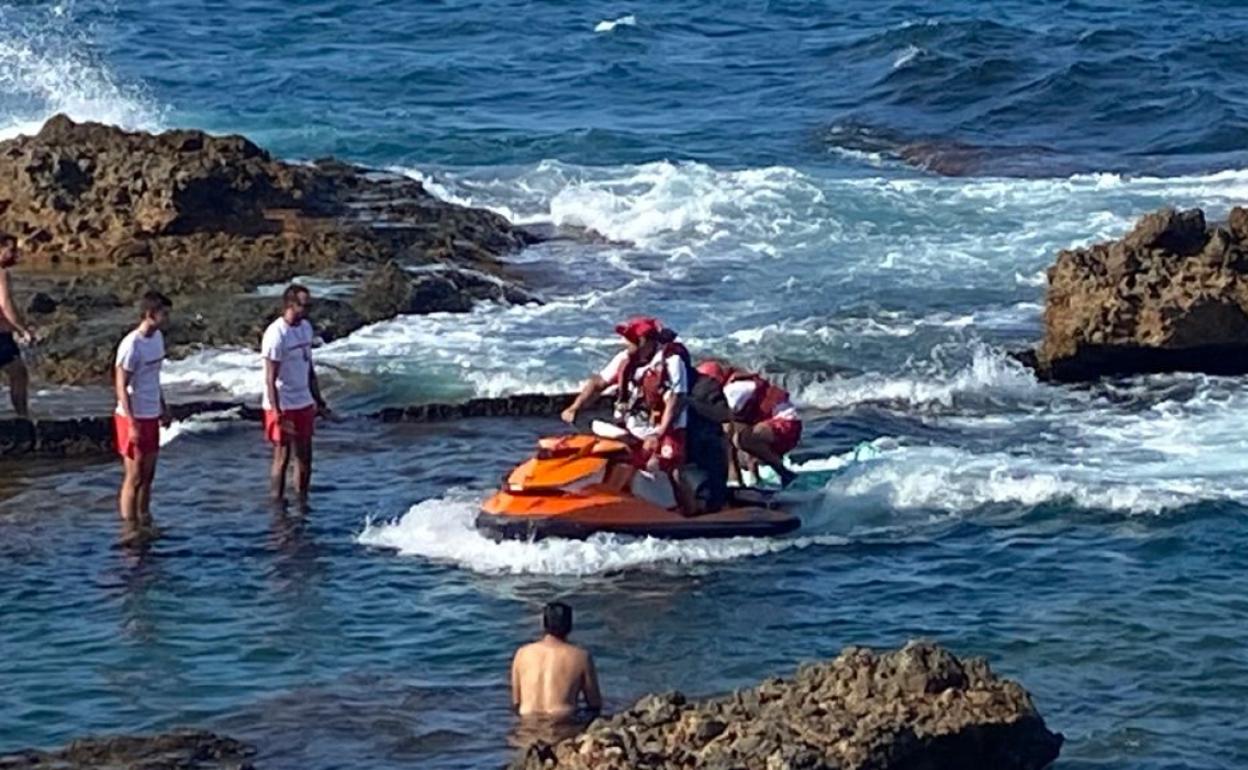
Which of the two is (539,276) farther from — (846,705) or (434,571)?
(846,705)

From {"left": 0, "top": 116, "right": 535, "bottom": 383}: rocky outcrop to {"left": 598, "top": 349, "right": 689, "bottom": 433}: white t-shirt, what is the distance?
251 inches

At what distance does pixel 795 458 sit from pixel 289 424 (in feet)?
12.0

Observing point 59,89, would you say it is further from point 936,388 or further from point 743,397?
point 743,397

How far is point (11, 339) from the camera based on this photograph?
63.2ft

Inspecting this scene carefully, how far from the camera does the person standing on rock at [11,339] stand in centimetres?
1894

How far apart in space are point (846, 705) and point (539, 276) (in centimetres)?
1503

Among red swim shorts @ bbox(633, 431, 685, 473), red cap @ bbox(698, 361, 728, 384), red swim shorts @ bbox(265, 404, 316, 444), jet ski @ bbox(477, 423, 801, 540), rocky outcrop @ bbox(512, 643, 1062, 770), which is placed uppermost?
red cap @ bbox(698, 361, 728, 384)

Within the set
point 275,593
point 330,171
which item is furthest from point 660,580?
point 330,171

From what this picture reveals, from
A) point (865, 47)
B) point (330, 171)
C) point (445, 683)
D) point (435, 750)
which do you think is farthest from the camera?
point (865, 47)

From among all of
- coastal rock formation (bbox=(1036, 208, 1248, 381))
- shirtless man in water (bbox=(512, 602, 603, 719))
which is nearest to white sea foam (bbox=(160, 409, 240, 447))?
coastal rock formation (bbox=(1036, 208, 1248, 381))

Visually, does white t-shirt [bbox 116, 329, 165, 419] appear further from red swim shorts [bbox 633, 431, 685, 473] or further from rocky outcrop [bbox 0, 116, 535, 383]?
rocky outcrop [bbox 0, 116, 535, 383]

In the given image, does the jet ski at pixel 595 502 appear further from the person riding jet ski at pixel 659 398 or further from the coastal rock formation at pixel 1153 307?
the coastal rock formation at pixel 1153 307

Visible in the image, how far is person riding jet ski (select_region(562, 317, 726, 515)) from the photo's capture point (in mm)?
16453

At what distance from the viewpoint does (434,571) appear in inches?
650
